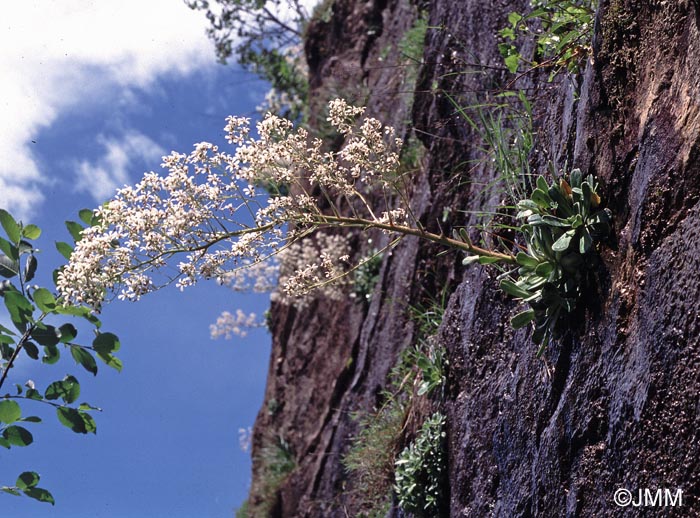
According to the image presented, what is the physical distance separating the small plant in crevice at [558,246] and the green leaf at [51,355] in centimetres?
221

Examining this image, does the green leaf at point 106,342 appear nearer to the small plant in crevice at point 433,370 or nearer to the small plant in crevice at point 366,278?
the small plant in crevice at point 433,370

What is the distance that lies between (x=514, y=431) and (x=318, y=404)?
6435mm

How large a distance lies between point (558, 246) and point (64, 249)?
7.86 feet

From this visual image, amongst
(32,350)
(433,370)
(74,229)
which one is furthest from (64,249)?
(433,370)

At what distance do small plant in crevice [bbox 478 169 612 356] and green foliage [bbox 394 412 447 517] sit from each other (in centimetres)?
174

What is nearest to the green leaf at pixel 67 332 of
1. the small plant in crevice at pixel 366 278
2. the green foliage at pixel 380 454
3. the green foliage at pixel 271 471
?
the green foliage at pixel 380 454

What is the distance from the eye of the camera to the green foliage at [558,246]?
12.0ft

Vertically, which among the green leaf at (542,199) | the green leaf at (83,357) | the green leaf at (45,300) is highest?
the green leaf at (542,199)

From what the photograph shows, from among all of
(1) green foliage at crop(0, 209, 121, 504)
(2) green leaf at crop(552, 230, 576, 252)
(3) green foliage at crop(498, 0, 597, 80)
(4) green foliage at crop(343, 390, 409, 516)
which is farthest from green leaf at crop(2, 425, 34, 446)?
(3) green foliage at crop(498, 0, 597, 80)

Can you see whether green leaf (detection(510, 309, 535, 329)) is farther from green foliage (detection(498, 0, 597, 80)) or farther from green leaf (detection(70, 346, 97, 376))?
green leaf (detection(70, 346, 97, 376))

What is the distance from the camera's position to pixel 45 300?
3.63 meters

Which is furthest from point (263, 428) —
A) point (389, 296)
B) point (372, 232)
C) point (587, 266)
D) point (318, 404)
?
point (587, 266)

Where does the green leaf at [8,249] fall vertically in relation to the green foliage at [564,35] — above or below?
below

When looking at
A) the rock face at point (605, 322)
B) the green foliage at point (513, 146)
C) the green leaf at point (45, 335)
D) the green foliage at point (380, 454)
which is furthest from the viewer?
the green foliage at point (380, 454)
